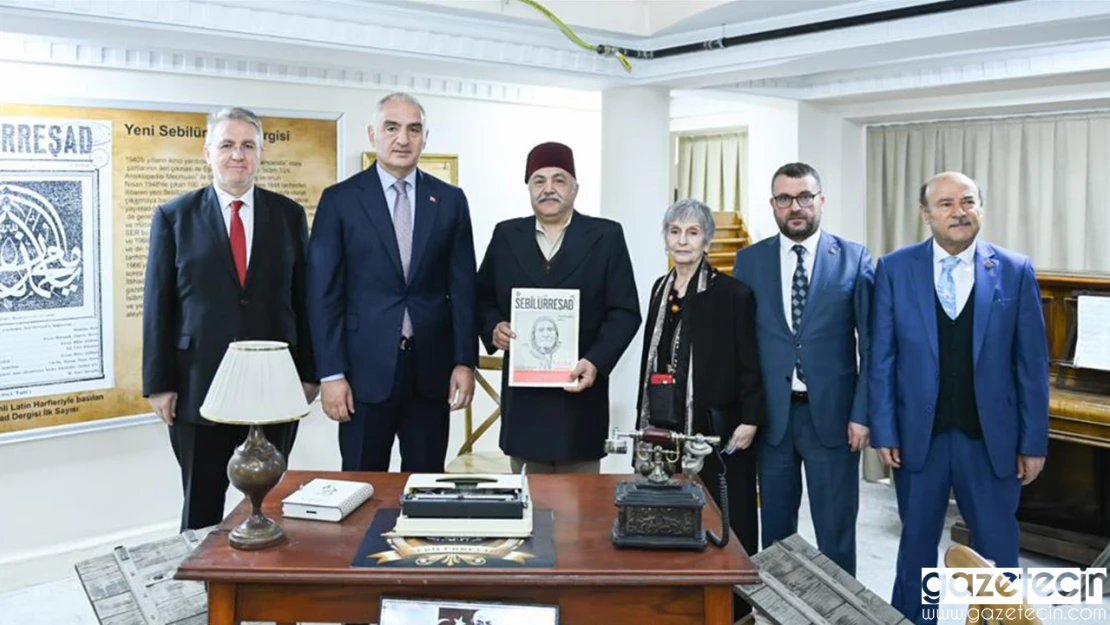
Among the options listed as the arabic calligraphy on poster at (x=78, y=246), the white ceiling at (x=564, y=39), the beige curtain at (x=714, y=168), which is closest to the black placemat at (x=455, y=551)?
the white ceiling at (x=564, y=39)

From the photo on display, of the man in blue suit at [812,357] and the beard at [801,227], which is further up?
the beard at [801,227]

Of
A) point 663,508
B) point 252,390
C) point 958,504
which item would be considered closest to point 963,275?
point 958,504

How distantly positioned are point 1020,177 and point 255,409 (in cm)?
435

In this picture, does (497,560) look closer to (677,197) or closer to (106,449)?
(106,449)

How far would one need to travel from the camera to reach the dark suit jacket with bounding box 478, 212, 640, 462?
3021mm

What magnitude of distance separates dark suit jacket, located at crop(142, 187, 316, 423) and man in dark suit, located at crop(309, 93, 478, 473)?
7.6 inches

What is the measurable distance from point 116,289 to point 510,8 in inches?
A: 80.3

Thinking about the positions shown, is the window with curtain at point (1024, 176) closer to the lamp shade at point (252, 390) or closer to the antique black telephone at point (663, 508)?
the antique black telephone at point (663, 508)

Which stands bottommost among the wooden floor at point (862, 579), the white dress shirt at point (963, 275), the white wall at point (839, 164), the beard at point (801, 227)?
the wooden floor at point (862, 579)

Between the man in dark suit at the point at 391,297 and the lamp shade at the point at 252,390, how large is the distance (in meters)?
0.80

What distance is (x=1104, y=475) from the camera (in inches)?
167

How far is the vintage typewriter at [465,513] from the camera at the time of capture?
210 centimetres

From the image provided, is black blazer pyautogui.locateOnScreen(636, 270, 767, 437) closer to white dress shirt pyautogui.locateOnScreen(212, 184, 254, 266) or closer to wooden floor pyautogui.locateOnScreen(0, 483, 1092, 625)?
wooden floor pyautogui.locateOnScreen(0, 483, 1092, 625)

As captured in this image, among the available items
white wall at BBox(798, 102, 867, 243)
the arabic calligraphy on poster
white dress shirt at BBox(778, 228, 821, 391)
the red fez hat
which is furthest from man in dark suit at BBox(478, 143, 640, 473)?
white wall at BBox(798, 102, 867, 243)
